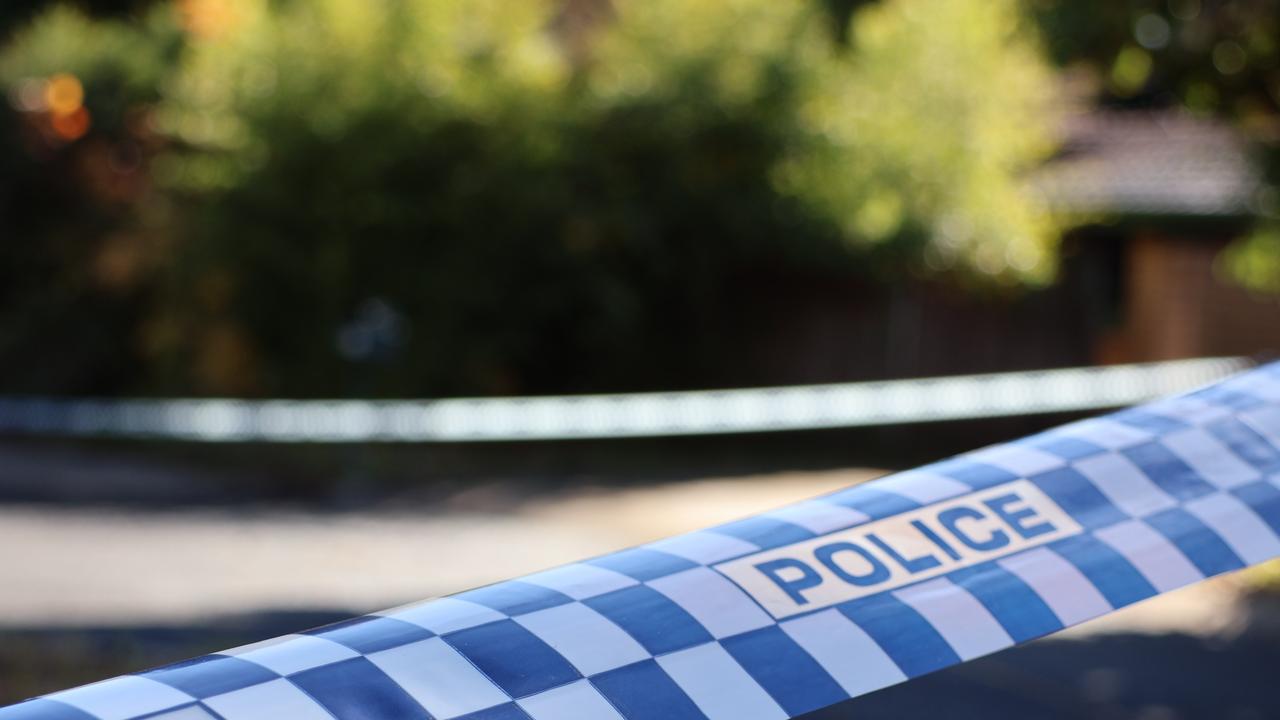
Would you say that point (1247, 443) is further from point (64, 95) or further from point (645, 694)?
point (64, 95)

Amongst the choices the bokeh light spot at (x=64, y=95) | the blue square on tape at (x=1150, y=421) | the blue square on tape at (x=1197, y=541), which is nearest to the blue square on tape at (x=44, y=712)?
the blue square on tape at (x=1197, y=541)

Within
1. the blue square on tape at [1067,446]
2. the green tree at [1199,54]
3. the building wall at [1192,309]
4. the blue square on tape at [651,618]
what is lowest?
the building wall at [1192,309]

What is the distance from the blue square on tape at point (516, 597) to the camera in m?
2.11

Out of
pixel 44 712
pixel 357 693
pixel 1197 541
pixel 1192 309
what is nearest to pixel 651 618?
pixel 357 693

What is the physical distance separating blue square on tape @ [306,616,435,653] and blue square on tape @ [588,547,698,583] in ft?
1.15

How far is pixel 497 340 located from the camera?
17297mm

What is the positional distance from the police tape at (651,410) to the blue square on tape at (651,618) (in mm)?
13180

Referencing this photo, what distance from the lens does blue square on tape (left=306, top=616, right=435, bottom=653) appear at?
1.97 metres

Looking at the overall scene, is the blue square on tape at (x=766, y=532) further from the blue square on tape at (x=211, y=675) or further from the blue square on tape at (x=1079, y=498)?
the blue square on tape at (x=211, y=675)

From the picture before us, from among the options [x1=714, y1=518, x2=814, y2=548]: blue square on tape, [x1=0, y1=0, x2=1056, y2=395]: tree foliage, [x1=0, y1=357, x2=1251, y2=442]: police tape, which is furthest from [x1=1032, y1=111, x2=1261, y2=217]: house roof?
[x1=714, y1=518, x2=814, y2=548]: blue square on tape

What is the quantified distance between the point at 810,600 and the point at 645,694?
343mm

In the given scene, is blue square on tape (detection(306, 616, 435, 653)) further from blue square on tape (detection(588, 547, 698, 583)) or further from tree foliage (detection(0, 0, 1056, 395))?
tree foliage (detection(0, 0, 1056, 395))

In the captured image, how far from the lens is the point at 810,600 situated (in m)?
2.24

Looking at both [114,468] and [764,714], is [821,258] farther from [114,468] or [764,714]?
[764,714]
